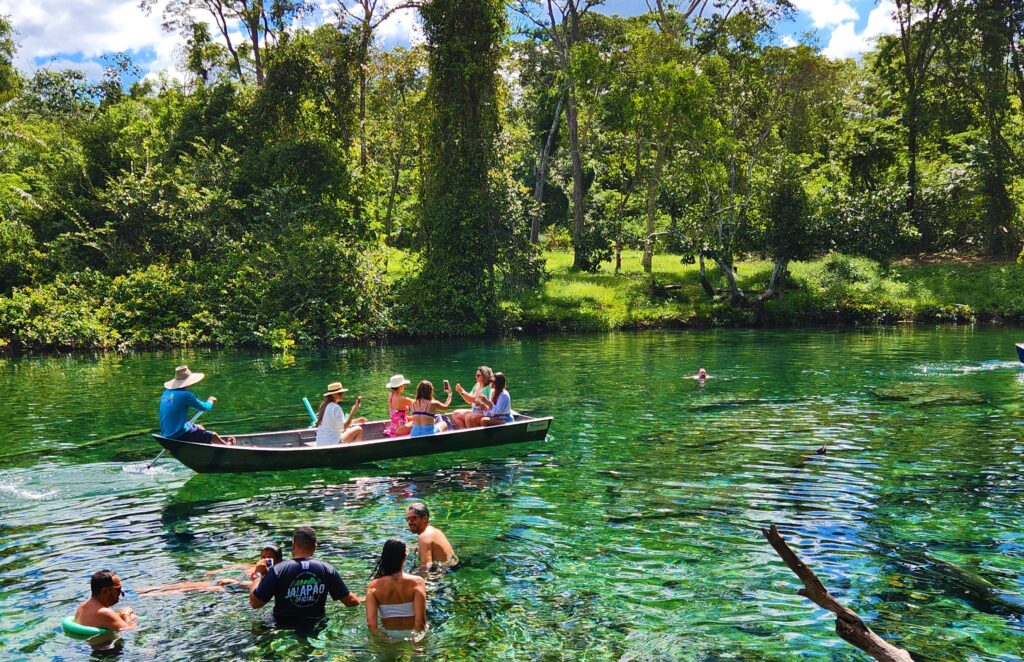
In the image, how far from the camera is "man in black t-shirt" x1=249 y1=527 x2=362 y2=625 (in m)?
8.48

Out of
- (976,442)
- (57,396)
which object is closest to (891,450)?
(976,442)

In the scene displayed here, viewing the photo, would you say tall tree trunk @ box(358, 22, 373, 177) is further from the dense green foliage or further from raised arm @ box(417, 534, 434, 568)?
raised arm @ box(417, 534, 434, 568)

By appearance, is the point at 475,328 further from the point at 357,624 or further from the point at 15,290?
the point at 357,624

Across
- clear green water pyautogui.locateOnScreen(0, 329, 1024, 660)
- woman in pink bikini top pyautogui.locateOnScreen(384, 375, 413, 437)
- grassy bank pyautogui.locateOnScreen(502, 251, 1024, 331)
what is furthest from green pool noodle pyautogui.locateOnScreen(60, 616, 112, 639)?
grassy bank pyautogui.locateOnScreen(502, 251, 1024, 331)

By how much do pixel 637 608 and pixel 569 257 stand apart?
43513mm

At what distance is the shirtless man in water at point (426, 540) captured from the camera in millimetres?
9758

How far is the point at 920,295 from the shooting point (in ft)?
137

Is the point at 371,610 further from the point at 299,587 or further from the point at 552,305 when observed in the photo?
the point at 552,305

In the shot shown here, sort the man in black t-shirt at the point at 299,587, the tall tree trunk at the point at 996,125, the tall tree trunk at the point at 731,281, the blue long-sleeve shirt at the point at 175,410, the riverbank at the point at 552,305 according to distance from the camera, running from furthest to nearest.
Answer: the tall tree trunk at the point at 996,125
the tall tree trunk at the point at 731,281
the riverbank at the point at 552,305
the blue long-sleeve shirt at the point at 175,410
the man in black t-shirt at the point at 299,587

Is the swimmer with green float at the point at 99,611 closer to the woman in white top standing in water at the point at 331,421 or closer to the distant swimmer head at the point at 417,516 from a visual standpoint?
the distant swimmer head at the point at 417,516

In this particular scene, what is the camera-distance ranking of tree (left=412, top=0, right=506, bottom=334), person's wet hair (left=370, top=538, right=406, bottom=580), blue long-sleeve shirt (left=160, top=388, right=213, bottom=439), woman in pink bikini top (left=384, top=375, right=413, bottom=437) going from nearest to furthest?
person's wet hair (left=370, top=538, right=406, bottom=580), blue long-sleeve shirt (left=160, top=388, right=213, bottom=439), woman in pink bikini top (left=384, top=375, right=413, bottom=437), tree (left=412, top=0, right=506, bottom=334)

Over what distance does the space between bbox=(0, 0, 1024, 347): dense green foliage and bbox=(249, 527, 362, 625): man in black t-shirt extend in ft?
91.3

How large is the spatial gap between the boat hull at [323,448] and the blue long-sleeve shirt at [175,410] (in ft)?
1.57

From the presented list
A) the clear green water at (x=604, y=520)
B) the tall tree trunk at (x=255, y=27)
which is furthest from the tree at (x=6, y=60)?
the clear green water at (x=604, y=520)
